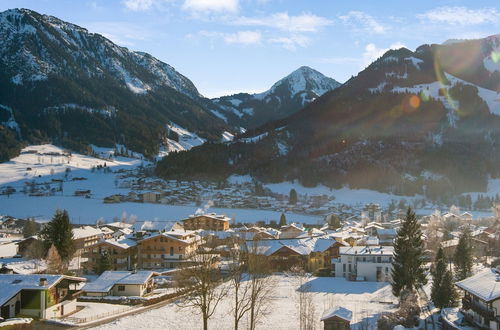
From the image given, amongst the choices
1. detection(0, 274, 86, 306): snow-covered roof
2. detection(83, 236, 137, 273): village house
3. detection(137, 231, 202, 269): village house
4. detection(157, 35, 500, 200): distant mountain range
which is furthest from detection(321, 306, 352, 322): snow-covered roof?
detection(157, 35, 500, 200): distant mountain range

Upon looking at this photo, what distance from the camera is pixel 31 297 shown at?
106 ft

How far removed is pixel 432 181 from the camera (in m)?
153

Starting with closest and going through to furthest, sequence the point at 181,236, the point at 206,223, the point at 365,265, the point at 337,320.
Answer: the point at 337,320 → the point at 365,265 → the point at 181,236 → the point at 206,223

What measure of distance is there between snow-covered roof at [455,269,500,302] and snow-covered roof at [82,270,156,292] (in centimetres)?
2512

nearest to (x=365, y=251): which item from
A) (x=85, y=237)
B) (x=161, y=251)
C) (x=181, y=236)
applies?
(x=181, y=236)

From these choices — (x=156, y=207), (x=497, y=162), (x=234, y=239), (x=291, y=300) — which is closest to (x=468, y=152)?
(x=497, y=162)

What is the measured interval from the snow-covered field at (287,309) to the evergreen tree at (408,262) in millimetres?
1956

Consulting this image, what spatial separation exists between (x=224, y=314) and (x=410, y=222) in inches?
670

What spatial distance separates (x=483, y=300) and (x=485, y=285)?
2.13 meters

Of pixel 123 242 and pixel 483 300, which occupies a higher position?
pixel 483 300

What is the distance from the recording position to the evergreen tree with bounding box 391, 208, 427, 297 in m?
38.0

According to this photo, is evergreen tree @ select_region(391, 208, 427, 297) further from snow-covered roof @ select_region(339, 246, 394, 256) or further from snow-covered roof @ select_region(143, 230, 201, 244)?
snow-covered roof @ select_region(143, 230, 201, 244)

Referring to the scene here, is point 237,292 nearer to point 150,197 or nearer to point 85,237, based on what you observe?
point 85,237

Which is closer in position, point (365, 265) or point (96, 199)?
point (365, 265)
